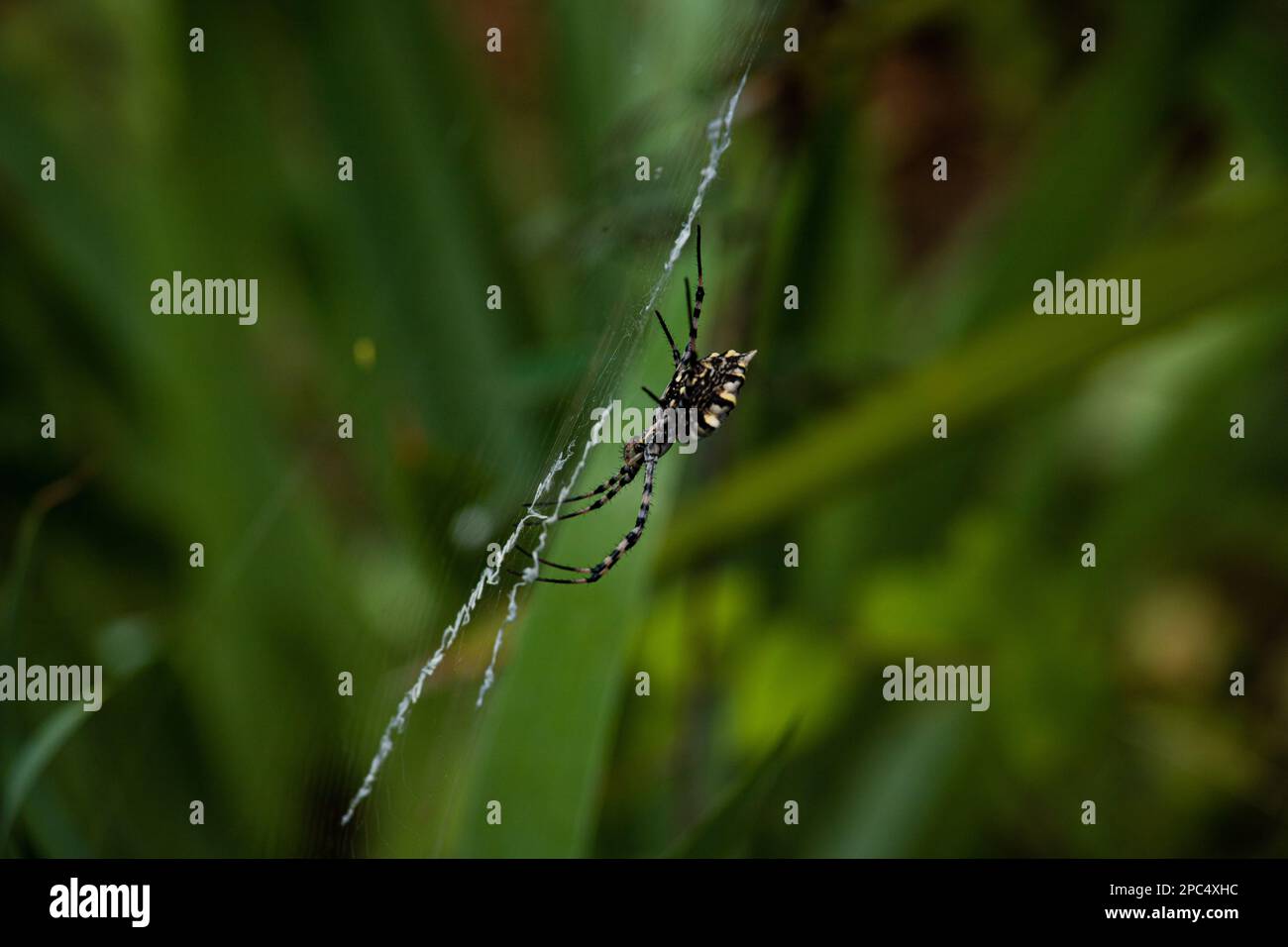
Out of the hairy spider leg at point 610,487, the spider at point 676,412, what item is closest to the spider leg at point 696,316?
the spider at point 676,412

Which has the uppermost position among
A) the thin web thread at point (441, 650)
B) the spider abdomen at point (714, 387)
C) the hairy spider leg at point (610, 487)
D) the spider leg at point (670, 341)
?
the spider leg at point (670, 341)

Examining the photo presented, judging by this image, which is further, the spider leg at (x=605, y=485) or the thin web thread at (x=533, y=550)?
the spider leg at (x=605, y=485)

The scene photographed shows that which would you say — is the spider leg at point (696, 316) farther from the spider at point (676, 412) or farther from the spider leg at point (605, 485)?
the spider leg at point (605, 485)

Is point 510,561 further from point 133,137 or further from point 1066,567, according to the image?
point 133,137

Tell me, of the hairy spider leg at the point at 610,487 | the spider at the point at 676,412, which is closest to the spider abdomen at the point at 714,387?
the spider at the point at 676,412

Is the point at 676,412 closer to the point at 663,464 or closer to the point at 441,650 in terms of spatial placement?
the point at 663,464

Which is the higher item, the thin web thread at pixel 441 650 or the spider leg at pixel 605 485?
the spider leg at pixel 605 485
